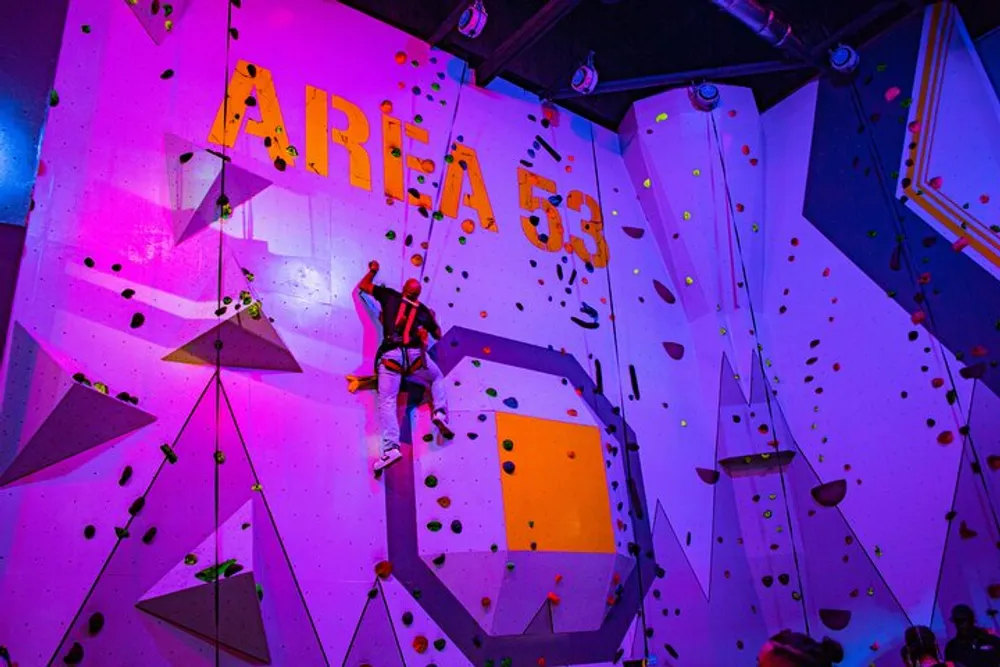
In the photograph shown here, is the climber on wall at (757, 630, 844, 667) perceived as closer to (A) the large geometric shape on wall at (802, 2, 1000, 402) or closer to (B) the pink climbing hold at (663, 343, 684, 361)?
(A) the large geometric shape on wall at (802, 2, 1000, 402)

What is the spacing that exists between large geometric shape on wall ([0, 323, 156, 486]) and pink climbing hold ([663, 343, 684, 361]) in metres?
3.78

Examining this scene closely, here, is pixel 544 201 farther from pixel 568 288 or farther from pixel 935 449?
pixel 935 449

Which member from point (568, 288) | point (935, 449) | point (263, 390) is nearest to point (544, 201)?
point (568, 288)

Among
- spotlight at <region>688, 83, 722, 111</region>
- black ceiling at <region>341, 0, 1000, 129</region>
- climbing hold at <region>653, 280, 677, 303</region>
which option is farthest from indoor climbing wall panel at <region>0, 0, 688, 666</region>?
spotlight at <region>688, 83, 722, 111</region>

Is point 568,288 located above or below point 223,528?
above

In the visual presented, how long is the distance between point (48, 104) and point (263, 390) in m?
1.65

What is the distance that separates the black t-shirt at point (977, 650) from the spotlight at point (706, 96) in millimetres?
3920

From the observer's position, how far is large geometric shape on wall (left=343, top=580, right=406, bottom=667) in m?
3.68

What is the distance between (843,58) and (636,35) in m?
1.52

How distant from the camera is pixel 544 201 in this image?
18.6ft

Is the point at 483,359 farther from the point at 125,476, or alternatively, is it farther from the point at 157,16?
the point at 157,16

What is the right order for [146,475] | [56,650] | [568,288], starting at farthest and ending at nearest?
[568,288] → [146,475] → [56,650]

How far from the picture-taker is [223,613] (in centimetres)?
336

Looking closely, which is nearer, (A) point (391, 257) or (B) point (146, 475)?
(B) point (146, 475)
